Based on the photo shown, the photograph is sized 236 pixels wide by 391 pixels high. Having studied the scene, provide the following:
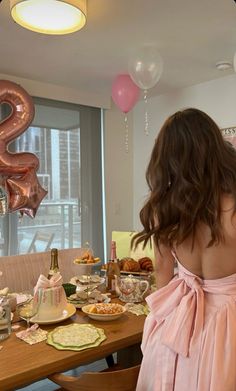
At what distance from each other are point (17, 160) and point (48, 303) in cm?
126

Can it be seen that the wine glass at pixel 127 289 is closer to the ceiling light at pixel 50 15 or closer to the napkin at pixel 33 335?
the napkin at pixel 33 335

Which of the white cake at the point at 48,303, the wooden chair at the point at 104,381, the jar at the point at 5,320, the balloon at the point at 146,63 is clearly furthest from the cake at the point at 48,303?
the balloon at the point at 146,63

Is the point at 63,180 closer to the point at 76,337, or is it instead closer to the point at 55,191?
the point at 55,191

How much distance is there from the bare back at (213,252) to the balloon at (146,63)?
1.65 meters

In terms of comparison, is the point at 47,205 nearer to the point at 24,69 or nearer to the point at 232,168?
the point at 24,69

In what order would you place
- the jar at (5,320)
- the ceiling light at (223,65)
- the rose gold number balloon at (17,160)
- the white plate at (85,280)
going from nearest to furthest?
the jar at (5,320), the white plate at (85,280), the rose gold number balloon at (17,160), the ceiling light at (223,65)

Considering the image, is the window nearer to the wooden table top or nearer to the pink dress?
the wooden table top

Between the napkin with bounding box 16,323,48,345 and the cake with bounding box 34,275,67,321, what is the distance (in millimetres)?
66

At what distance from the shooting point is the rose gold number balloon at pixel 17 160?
7.91 ft

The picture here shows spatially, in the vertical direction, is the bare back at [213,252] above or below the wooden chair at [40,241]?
above

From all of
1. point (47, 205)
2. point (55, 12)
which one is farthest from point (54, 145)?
point (55, 12)

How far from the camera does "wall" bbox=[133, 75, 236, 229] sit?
3.12m

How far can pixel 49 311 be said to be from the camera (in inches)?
60.2

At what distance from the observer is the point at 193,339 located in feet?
3.67
